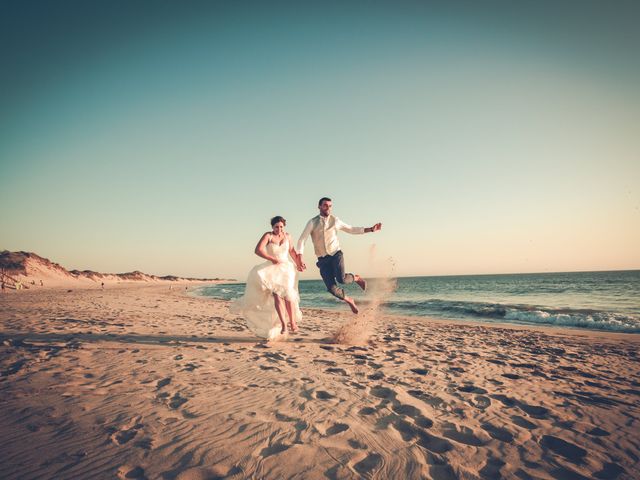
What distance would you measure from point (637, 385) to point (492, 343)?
2939 millimetres

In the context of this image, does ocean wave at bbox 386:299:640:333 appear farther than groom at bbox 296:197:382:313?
Yes

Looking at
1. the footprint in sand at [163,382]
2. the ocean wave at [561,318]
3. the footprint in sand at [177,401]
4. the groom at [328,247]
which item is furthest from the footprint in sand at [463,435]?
the ocean wave at [561,318]

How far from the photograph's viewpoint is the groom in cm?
637

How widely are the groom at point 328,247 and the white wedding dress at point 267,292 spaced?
518mm

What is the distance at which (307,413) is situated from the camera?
2889 mm

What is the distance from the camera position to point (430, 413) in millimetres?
2982

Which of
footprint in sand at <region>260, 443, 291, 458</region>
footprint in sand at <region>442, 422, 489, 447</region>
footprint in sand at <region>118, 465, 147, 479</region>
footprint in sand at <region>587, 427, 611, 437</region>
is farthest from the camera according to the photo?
footprint in sand at <region>587, 427, 611, 437</region>

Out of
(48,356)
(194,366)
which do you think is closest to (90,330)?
(48,356)

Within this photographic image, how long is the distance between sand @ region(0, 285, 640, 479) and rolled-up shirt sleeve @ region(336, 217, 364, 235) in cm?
252

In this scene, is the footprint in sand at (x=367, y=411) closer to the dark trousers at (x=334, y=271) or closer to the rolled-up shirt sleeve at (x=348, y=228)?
the dark trousers at (x=334, y=271)

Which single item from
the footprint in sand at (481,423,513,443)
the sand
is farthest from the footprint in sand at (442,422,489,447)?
the footprint in sand at (481,423,513,443)

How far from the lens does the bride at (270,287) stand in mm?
5793

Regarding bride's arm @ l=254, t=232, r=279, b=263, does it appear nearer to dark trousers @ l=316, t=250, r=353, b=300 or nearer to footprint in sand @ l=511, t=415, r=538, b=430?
dark trousers @ l=316, t=250, r=353, b=300

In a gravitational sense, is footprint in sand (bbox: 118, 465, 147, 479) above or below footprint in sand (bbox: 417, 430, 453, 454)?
above
